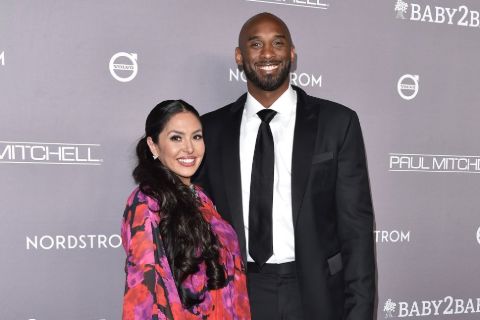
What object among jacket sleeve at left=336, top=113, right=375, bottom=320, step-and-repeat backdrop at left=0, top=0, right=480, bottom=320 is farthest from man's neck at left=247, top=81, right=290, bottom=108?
step-and-repeat backdrop at left=0, top=0, right=480, bottom=320

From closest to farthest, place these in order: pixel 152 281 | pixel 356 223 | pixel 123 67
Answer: pixel 152 281
pixel 356 223
pixel 123 67

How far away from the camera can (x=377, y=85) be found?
300 centimetres

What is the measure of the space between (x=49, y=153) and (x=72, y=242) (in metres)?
0.51

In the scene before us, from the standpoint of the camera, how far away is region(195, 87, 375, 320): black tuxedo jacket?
2.03m

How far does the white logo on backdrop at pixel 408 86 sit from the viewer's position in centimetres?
306

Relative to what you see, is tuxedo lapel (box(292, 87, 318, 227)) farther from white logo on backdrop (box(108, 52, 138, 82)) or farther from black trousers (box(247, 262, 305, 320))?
white logo on backdrop (box(108, 52, 138, 82))

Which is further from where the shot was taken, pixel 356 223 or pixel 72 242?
pixel 72 242

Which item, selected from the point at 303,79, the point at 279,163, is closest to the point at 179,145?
the point at 279,163

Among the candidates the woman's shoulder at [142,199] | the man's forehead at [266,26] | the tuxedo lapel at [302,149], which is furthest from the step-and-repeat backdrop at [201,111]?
the woman's shoulder at [142,199]

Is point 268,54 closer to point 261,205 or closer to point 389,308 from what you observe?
point 261,205

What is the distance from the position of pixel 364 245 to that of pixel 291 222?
13.6 inches

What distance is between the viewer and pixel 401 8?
303 centimetres

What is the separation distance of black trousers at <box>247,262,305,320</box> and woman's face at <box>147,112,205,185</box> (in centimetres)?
59

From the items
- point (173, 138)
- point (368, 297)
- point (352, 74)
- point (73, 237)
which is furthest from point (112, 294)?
point (352, 74)
